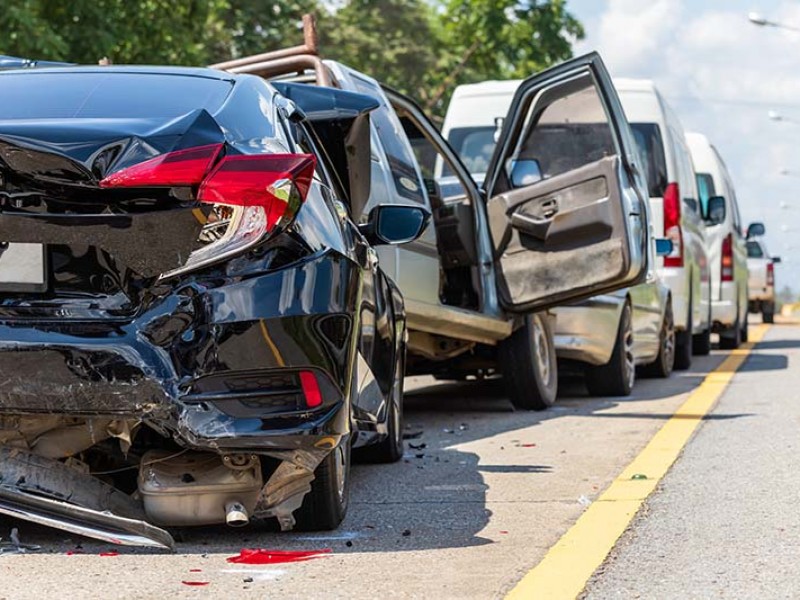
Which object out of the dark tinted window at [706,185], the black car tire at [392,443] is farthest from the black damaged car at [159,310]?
the dark tinted window at [706,185]

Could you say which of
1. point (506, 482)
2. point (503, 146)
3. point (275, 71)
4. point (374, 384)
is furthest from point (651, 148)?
point (374, 384)

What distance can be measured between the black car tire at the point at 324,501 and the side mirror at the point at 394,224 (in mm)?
968

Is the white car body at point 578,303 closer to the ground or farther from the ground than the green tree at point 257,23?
closer to the ground

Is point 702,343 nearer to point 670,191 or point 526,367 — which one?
point 670,191

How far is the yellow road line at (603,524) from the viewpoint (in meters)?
4.70

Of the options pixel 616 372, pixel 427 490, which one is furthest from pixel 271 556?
pixel 616 372

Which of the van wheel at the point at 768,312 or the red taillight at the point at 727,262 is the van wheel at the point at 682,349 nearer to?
the red taillight at the point at 727,262

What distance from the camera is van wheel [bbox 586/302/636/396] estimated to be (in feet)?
39.3

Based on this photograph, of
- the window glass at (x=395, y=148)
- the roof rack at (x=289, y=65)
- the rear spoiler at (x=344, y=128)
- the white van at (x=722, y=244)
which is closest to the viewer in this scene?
the rear spoiler at (x=344, y=128)

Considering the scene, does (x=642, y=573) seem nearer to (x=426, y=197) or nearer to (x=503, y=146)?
(x=426, y=197)

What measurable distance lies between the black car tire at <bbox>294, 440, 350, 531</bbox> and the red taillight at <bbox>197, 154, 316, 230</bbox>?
0.96 metres

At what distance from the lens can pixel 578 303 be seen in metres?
11.4

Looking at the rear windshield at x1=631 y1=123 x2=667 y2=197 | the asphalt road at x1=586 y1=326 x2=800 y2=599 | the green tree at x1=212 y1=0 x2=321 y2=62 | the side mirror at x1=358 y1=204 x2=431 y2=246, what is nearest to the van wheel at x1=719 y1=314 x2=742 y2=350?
the rear windshield at x1=631 y1=123 x2=667 y2=197

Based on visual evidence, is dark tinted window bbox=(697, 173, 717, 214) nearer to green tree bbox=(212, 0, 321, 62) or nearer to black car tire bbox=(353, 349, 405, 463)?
green tree bbox=(212, 0, 321, 62)
